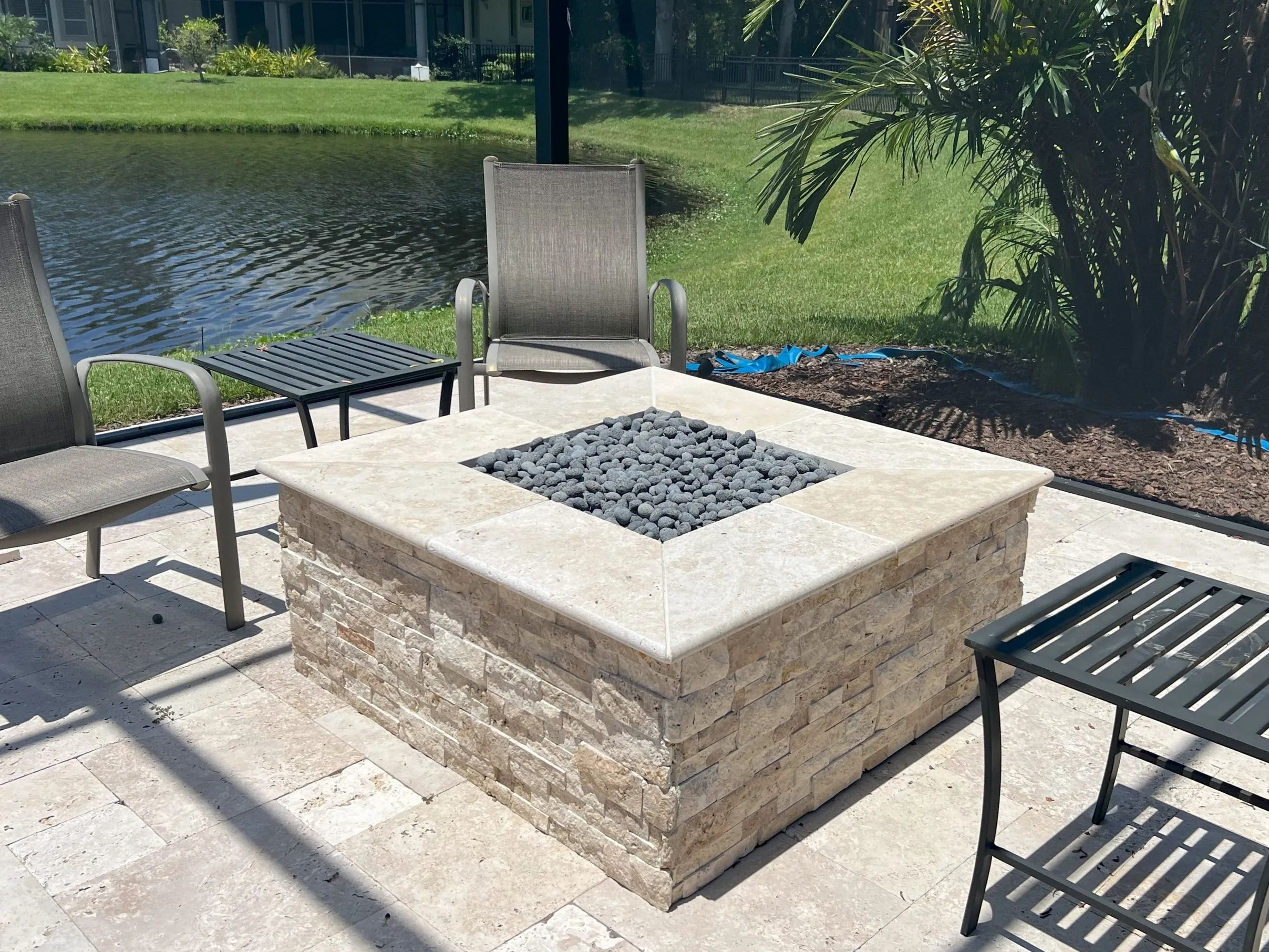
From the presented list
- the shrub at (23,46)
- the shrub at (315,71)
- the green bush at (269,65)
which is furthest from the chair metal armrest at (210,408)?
the shrub at (23,46)

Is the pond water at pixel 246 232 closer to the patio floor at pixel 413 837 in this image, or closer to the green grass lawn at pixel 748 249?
the green grass lawn at pixel 748 249

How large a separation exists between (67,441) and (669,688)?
2.18 meters

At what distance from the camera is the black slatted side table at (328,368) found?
3.60m

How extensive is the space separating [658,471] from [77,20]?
3436 cm

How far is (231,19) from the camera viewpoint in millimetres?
32375

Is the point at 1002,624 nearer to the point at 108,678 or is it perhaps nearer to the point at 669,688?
the point at 669,688

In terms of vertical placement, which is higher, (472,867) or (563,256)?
(563,256)

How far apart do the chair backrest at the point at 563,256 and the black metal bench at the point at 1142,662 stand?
2699 millimetres

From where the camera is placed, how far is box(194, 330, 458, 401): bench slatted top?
3604 mm

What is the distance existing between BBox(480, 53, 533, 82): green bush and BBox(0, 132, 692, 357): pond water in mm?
388

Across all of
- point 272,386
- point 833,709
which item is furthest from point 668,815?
point 272,386

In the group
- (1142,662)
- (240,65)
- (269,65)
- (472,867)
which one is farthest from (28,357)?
(240,65)

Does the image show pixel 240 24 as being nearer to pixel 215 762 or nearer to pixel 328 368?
pixel 328 368

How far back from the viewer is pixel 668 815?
2.14 metres
